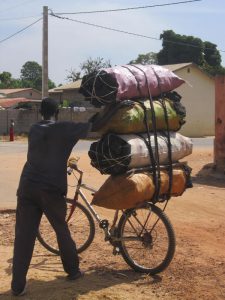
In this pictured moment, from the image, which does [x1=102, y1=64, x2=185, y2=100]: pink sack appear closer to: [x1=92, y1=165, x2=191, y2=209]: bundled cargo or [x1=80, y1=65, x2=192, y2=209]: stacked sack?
[x1=80, y1=65, x2=192, y2=209]: stacked sack

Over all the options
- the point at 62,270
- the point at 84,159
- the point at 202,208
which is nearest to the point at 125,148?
the point at 62,270

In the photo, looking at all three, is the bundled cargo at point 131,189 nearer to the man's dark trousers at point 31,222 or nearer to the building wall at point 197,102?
the man's dark trousers at point 31,222

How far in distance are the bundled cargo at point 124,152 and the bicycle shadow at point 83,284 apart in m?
1.03

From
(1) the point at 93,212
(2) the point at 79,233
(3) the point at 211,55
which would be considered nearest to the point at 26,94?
(3) the point at 211,55

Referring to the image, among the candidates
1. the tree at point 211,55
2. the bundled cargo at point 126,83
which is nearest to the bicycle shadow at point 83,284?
the bundled cargo at point 126,83

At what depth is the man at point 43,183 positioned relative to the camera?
4984 millimetres

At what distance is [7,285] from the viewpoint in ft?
17.2

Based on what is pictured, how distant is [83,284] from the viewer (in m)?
5.20

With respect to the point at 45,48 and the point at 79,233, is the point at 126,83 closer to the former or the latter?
the point at 79,233

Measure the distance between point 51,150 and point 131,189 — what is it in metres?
0.86

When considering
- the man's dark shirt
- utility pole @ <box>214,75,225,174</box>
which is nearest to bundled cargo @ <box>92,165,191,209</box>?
the man's dark shirt

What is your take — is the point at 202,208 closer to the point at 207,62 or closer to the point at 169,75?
the point at 169,75

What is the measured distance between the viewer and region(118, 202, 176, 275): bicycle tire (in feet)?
17.9

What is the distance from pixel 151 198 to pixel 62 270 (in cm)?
120
